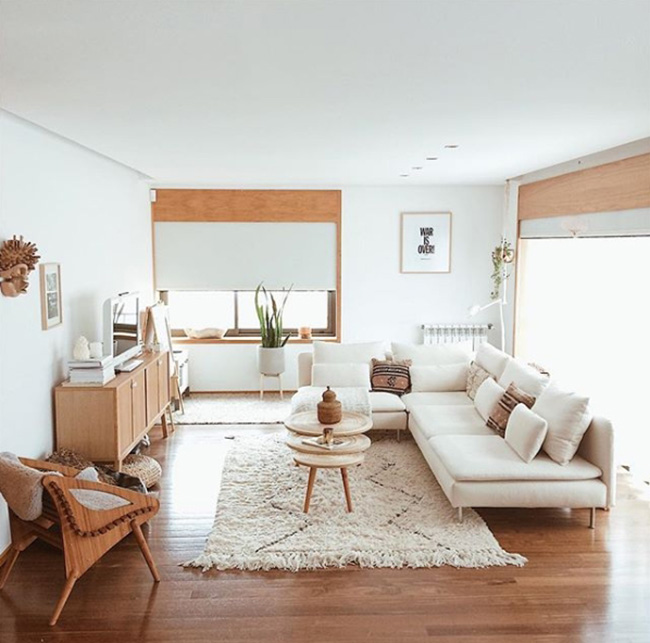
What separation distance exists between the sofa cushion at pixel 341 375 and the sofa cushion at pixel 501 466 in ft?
6.50

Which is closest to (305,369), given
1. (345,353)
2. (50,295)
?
(345,353)

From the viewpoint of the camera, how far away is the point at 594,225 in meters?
5.94

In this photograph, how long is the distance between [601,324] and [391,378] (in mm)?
2049

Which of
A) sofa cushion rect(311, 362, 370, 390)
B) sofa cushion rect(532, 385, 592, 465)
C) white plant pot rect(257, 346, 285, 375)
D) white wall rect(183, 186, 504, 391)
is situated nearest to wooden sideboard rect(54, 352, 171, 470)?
sofa cushion rect(311, 362, 370, 390)

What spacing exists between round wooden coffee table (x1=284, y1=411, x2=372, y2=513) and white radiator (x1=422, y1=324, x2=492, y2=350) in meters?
3.14

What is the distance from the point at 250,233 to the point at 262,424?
101 inches

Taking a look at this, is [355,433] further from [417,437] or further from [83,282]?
[83,282]

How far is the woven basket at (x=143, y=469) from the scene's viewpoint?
5.16m

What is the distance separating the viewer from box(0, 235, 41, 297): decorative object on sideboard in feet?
12.8

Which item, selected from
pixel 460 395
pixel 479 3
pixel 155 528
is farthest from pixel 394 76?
→ pixel 460 395

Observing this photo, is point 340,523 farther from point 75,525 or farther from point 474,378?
point 474,378

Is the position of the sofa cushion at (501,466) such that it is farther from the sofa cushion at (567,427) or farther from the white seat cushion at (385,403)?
the white seat cushion at (385,403)

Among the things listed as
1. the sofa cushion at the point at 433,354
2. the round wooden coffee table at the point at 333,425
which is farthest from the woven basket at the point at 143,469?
the sofa cushion at the point at 433,354

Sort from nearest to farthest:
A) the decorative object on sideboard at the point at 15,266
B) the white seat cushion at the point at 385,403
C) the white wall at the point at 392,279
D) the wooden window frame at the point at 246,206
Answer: the decorative object on sideboard at the point at 15,266
the white seat cushion at the point at 385,403
the wooden window frame at the point at 246,206
the white wall at the point at 392,279
